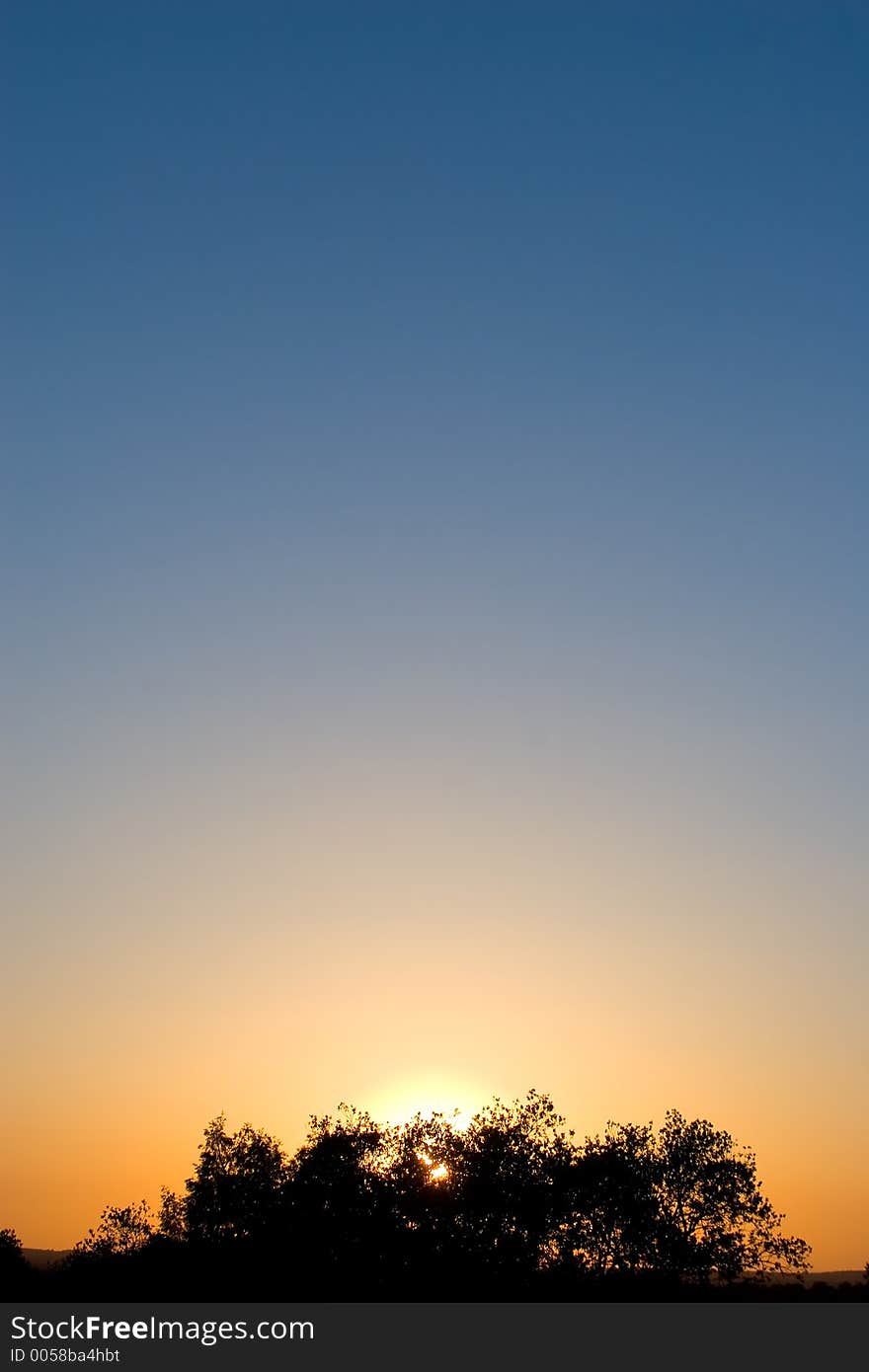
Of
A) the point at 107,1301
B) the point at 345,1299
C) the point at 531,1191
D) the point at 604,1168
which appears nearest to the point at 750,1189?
the point at 604,1168

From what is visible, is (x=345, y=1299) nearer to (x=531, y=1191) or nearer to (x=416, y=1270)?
(x=416, y=1270)

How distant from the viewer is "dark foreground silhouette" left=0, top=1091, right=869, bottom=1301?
79.1 meters

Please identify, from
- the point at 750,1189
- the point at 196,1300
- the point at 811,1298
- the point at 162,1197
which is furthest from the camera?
the point at 162,1197

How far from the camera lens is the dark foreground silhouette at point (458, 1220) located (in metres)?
79.1

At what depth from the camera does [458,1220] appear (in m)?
85.0

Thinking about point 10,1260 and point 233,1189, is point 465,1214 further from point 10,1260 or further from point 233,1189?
point 10,1260

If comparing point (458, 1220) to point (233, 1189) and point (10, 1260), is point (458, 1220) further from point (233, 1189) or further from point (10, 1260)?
point (10, 1260)

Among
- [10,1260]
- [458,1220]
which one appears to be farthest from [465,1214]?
[10,1260]

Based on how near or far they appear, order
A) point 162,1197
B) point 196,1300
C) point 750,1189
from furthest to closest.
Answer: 1. point 162,1197
2. point 750,1189
3. point 196,1300

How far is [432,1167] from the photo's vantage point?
289 feet

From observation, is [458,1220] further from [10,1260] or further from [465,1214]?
[10,1260]

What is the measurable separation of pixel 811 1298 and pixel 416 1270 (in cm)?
2993
